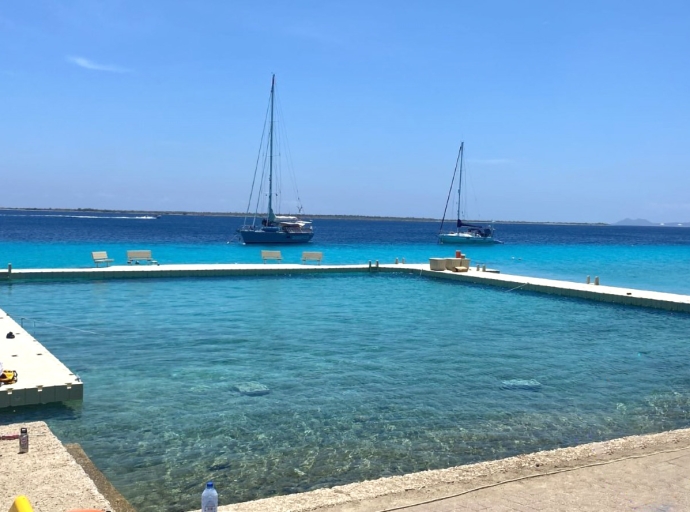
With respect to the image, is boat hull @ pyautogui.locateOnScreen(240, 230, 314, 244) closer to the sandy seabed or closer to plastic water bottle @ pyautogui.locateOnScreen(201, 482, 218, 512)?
the sandy seabed

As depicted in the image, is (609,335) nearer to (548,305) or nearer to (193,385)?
(548,305)

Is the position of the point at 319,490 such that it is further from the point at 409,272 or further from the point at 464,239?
the point at 464,239

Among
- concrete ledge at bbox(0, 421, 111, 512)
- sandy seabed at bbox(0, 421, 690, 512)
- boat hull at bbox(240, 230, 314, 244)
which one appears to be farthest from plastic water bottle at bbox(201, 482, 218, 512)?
boat hull at bbox(240, 230, 314, 244)

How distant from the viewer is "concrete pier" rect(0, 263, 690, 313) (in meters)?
21.9

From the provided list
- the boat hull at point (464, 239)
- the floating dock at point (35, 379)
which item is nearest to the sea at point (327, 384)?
the floating dock at point (35, 379)

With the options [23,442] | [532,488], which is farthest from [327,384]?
[532,488]

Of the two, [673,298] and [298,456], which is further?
[673,298]

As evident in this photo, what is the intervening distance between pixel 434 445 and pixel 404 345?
6.31 meters

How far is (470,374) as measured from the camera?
12.1m

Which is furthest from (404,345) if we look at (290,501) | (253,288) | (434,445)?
(253,288)

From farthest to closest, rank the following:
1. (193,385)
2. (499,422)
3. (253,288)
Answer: (253,288) → (193,385) → (499,422)

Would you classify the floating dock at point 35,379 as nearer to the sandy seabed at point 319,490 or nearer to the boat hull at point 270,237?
the sandy seabed at point 319,490

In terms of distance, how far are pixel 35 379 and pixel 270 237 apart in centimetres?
5378

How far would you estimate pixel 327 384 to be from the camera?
36.7 feet
